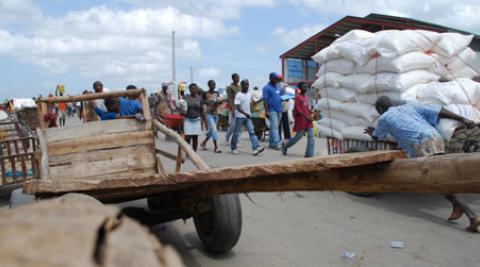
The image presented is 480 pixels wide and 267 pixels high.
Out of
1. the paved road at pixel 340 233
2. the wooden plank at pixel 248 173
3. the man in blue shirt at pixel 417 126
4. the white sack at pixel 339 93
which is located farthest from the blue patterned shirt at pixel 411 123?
the wooden plank at pixel 248 173

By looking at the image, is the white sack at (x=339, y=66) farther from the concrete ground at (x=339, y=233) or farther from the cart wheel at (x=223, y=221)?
the cart wheel at (x=223, y=221)

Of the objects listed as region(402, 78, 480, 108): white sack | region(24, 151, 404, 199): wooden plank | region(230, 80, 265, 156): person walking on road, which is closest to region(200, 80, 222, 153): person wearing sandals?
region(230, 80, 265, 156): person walking on road

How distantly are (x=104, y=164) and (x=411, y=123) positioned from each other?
128 inches

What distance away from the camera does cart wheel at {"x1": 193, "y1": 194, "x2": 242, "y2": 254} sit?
126 inches

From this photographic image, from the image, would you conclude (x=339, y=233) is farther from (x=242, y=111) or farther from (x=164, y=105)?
(x=164, y=105)

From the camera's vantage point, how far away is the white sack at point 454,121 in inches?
185

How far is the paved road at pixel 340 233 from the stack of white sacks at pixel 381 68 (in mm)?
1269

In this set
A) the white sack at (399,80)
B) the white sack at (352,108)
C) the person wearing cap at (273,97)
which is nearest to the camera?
the white sack at (399,80)

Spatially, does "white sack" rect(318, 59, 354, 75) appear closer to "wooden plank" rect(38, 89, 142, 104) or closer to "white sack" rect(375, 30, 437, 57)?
"white sack" rect(375, 30, 437, 57)

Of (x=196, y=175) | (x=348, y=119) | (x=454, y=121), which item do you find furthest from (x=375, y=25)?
(x=196, y=175)

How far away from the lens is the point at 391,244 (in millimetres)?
3654

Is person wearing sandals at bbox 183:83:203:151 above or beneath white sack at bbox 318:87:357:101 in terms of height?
beneath

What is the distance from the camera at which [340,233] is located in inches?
158

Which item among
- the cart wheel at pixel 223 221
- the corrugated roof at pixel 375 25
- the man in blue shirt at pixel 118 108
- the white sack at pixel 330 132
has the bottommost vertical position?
the cart wheel at pixel 223 221
